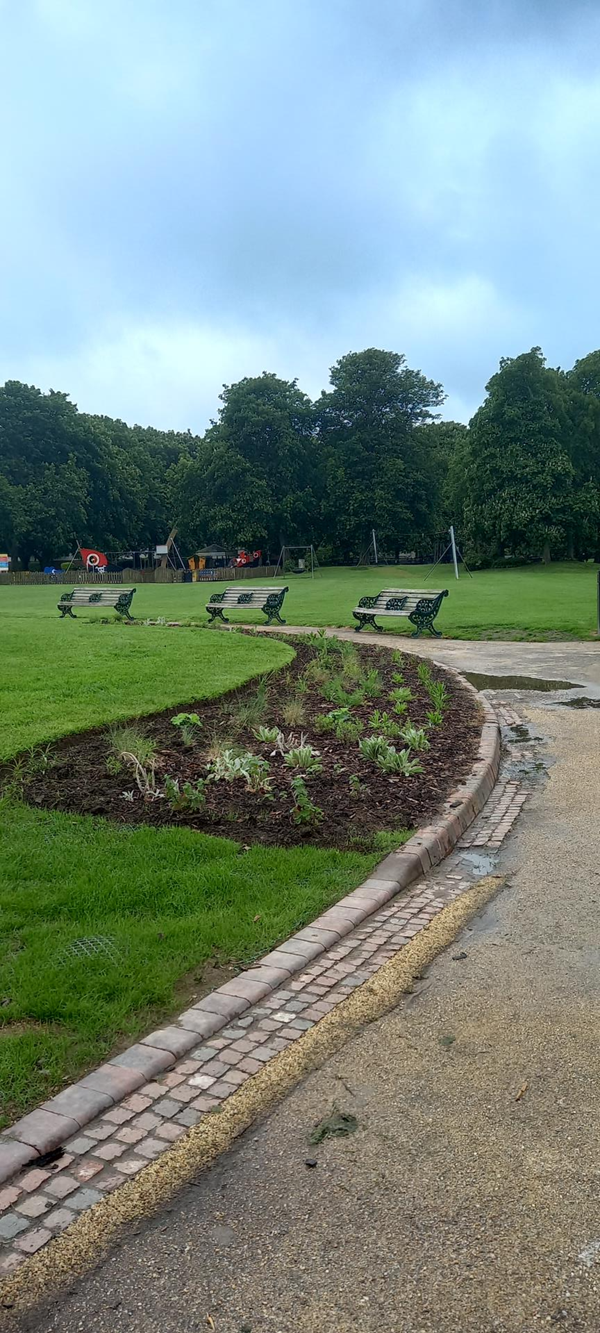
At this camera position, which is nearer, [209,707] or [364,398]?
[209,707]

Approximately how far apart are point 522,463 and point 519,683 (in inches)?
1728

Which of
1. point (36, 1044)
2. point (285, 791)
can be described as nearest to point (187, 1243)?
point (36, 1044)

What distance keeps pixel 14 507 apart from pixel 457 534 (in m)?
30.0

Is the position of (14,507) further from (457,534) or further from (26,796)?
(26,796)

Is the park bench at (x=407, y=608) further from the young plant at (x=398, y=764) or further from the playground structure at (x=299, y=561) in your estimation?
the playground structure at (x=299, y=561)

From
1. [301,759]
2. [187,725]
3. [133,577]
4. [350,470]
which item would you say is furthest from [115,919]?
[350,470]

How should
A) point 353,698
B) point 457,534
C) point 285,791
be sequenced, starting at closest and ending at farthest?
point 285,791
point 353,698
point 457,534

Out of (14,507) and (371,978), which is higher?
(14,507)

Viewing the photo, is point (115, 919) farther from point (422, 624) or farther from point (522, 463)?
point (522, 463)


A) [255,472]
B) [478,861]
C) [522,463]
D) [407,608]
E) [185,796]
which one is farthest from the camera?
[255,472]

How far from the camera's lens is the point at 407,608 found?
808 inches

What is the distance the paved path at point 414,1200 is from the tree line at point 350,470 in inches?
2051

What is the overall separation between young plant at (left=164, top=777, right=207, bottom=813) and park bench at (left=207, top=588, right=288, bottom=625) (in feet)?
52.8

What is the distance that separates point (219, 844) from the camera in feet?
17.5
